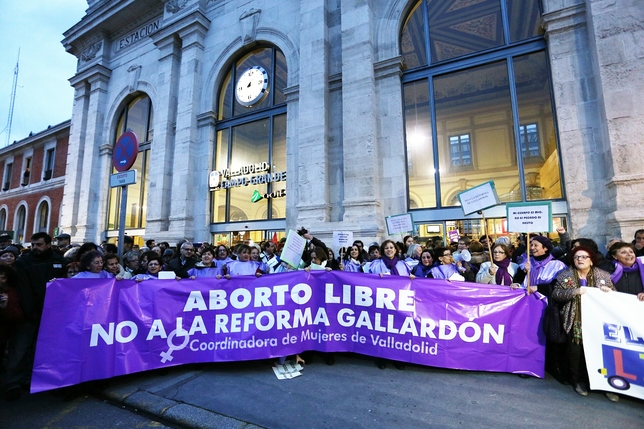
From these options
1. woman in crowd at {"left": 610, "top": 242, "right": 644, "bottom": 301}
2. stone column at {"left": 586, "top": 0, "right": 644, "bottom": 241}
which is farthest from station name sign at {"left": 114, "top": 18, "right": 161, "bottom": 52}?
woman in crowd at {"left": 610, "top": 242, "right": 644, "bottom": 301}

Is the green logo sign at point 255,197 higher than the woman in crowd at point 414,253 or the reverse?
higher

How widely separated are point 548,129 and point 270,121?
8879mm

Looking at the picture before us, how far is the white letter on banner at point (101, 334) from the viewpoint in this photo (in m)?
3.78

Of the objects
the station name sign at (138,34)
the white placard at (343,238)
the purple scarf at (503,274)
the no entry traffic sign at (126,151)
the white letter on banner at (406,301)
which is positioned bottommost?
the white letter on banner at (406,301)

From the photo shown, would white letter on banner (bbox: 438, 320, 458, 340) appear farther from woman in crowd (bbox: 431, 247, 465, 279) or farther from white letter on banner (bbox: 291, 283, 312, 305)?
white letter on banner (bbox: 291, 283, 312, 305)

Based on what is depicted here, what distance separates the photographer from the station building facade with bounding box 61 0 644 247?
734cm

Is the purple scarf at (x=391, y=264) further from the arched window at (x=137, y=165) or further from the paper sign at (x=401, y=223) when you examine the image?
the arched window at (x=137, y=165)

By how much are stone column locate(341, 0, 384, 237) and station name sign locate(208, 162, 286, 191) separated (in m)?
3.07

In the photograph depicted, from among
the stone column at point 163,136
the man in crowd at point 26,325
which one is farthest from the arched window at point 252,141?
the man in crowd at point 26,325

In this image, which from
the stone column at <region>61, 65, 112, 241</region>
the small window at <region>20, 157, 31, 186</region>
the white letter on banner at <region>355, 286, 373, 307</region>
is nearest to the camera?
the white letter on banner at <region>355, 286, 373, 307</region>

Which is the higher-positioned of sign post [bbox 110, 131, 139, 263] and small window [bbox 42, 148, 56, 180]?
small window [bbox 42, 148, 56, 180]

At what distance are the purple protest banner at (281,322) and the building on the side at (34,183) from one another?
2273cm

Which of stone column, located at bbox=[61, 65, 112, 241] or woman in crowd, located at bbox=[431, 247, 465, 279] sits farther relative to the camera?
stone column, located at bbox=[61, 65, 112, 241]

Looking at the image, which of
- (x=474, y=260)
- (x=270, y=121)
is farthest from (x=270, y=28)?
(x=474, y=260)
